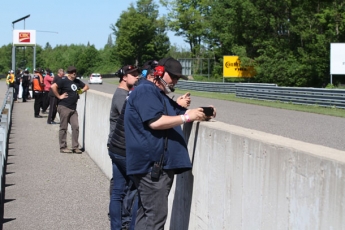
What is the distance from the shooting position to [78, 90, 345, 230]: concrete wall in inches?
124

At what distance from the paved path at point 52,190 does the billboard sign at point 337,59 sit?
26.1m

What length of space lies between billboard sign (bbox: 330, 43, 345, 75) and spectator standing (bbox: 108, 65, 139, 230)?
3212 centimetres

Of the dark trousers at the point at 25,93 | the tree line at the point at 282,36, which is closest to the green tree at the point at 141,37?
the tree line at the point at 282,36

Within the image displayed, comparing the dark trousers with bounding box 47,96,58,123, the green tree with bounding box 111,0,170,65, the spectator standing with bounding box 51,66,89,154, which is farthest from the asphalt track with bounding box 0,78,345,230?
the green tree with bounding box 111,0,170,65

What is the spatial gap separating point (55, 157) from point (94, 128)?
5.29 feet

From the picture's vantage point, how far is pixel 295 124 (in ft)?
63.1

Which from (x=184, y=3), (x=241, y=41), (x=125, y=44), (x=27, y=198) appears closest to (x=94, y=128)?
(x=27, y=198)

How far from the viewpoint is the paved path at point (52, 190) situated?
7491 mm

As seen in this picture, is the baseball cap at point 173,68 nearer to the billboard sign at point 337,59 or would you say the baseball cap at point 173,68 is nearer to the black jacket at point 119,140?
the black jacket at point 119,140

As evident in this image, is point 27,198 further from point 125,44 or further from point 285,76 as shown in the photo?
point 125,44

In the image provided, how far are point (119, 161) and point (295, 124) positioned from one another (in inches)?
544

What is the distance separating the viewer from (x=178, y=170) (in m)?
4.87

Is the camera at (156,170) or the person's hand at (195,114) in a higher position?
the person's hand at (195,114)

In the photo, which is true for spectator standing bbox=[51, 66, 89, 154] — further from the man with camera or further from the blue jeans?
the man with camera
